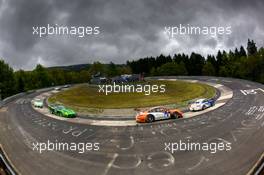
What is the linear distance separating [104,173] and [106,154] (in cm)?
437

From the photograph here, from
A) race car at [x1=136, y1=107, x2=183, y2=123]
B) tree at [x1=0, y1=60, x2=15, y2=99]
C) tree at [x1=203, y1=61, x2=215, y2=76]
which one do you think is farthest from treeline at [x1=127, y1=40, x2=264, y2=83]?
race car at [x1=136, y1=107, x2=183, y2=123]

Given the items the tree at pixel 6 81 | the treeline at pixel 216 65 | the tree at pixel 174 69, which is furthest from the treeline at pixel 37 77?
the tree at pixel 174 69

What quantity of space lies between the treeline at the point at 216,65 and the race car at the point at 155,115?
68.2 metres

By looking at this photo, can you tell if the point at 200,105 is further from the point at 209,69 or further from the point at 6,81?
the point at 209,69

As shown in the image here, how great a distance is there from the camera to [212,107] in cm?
4491

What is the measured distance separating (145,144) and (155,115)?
10287 millimetres

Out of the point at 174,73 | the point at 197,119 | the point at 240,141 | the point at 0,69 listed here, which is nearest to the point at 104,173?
the point at 240,141

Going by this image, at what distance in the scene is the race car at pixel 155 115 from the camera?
38.1 meters

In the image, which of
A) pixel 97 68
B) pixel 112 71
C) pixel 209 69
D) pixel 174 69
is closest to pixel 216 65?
pixel 209 69

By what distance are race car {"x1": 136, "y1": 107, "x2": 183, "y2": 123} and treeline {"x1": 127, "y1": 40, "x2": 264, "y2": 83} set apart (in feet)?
224

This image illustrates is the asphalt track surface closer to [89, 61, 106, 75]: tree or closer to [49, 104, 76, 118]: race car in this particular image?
[49, 104, 76, 118]: race car

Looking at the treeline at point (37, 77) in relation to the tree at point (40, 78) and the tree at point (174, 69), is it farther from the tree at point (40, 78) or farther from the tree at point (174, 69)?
the tree at point (174, 69)

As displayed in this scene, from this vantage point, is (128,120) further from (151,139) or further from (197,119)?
(151,139)

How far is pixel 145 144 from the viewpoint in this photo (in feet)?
93.3
